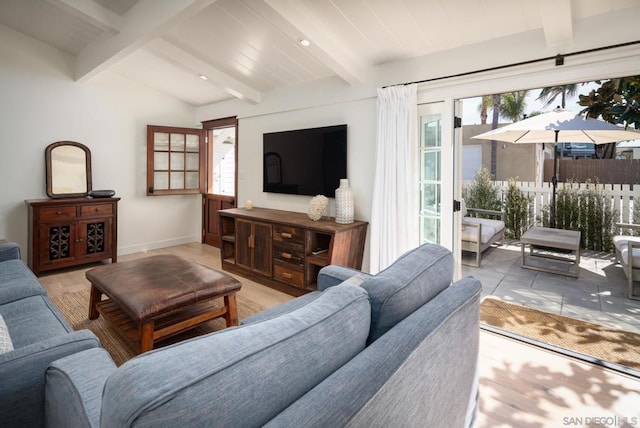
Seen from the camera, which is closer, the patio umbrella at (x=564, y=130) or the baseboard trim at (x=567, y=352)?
the baseboard trim at (x=567, y=352)

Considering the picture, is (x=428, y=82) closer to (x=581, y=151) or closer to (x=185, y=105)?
(x=185, y=105)

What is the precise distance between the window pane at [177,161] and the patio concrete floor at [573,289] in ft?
14.8

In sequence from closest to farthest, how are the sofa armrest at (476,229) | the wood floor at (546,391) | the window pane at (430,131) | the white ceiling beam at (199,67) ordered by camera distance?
1. the wood floor at (546,391)
2. the window pane at (430,131)
3. the white ceiling beam at (199,67)
4. the sofa armrest at (476,229)

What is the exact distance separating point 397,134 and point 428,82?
1.67 ft

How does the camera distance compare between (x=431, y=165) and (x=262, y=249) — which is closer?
(x=431, y=165)

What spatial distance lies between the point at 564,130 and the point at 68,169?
20.0 ft

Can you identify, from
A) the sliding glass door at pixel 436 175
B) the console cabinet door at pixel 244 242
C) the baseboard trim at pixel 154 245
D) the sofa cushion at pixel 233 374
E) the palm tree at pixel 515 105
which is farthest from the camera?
the palm tree at pixel 515 105

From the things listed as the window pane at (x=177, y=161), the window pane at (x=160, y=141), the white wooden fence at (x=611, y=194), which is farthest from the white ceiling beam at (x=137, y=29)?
the white wooden fence at (x=611, y=194)

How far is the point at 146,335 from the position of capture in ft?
7.04

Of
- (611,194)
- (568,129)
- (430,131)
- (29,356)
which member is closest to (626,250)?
(568,129)

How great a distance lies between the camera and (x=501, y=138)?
4.65 m

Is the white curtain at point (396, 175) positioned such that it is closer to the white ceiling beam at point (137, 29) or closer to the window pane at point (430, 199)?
the window pane at point (430, 199)

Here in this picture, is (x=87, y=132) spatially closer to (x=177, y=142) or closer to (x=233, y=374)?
(x=177, y=142)

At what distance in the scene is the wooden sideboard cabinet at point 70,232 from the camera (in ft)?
13.1
